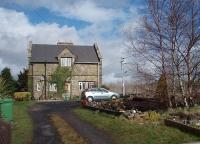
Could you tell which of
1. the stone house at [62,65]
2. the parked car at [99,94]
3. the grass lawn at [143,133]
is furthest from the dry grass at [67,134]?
the stone house at [62,65]

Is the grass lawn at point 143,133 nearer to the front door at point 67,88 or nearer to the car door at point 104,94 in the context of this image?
the car door at point 104,94

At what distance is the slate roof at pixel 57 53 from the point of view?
223ft

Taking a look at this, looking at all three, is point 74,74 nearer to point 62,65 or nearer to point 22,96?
point 62,65

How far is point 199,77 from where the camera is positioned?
25.0m

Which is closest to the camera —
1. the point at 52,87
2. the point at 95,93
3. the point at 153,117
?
the point at 153,117

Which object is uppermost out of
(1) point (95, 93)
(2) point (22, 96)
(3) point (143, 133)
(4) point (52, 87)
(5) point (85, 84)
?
(5) point (85, 84)

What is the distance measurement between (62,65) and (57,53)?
2387 mm

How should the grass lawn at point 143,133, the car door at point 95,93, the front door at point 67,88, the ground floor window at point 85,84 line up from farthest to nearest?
the ground floor window at point 85,84 < the front door at point 67,88 < the car door at point 95,93 < the grass lawn at point 143,133

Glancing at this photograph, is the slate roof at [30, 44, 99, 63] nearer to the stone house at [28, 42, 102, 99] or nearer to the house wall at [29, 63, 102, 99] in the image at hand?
the stone house at [28, 42, 102, 99]

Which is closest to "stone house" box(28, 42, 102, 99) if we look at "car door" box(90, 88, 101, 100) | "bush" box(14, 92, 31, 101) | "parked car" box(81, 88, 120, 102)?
"bush" box(14, 92, 31, 101)

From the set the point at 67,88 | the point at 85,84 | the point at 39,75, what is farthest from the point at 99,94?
the point at 39,75

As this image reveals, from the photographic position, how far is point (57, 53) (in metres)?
69.1

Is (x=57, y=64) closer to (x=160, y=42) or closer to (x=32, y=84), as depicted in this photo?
(x=32, y=84)

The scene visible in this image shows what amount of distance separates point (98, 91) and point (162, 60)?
22.6 metres
